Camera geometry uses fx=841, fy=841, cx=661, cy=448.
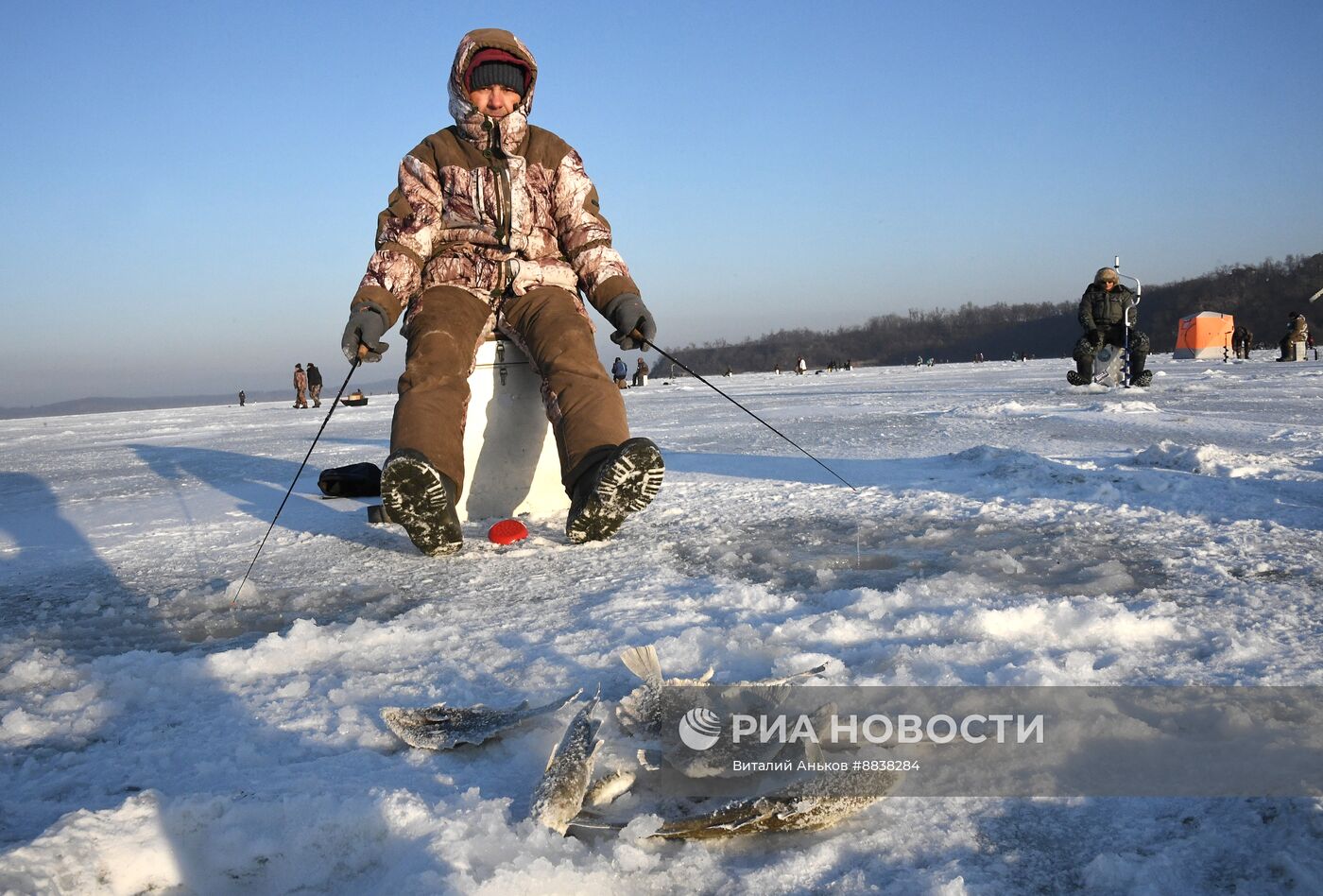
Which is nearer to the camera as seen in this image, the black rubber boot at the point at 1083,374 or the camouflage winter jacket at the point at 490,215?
the camouflage winter jacket at the point at 490,215

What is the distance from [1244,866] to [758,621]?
1.15 m

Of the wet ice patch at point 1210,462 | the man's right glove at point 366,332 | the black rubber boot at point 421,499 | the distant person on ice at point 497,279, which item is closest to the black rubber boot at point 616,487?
the distant person on ice at point 497,279

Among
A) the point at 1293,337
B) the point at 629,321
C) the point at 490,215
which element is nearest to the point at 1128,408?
the point at 629,321

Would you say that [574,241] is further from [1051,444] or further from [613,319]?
[1051,444]

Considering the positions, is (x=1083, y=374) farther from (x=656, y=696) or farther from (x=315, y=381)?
(x=315, y=381)

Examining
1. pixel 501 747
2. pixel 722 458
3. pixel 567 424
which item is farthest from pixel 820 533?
pixel 722 458

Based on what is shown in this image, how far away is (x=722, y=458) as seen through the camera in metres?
5.87

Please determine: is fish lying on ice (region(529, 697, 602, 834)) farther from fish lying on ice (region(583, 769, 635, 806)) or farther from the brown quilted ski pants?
the brown quilted ski pants

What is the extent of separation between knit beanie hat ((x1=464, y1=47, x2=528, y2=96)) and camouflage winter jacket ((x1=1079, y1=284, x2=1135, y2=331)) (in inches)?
404

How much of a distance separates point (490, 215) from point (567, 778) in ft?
9.23

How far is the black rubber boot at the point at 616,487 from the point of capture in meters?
2.91

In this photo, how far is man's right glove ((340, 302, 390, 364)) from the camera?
3.20 meters

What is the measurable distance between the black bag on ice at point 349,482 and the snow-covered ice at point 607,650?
22 cm

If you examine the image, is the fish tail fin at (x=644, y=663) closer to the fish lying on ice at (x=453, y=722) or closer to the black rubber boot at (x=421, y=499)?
the fish lying on ice at (x=453, y=722)
